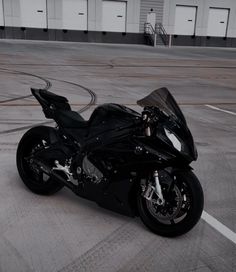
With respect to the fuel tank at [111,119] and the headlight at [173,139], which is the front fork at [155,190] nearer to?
the headlight at [173,139]

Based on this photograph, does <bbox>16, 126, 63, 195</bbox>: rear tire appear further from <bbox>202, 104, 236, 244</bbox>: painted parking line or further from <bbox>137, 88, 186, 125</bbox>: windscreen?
<bbox>202, 104, 236, 244</bbox>: painted parking line

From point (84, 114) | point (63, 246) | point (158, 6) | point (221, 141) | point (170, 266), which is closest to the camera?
point (170, 266)

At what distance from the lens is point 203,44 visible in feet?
134

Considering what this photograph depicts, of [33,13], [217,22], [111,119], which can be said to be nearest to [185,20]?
[217,22]

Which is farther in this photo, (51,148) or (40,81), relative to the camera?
(40,81)

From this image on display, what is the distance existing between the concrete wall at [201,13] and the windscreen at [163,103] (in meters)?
37.3

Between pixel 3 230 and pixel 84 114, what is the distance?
4.71 metres

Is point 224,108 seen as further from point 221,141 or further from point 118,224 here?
point 118,224

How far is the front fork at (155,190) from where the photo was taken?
3449 mm

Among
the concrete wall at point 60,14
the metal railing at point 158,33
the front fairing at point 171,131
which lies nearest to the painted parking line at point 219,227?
the front fairing at point 171,131

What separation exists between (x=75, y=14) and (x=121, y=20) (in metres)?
4.73

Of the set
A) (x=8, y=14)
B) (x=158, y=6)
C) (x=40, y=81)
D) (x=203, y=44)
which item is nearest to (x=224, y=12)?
(x=203, y=44)

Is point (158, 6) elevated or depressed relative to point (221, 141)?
elevated

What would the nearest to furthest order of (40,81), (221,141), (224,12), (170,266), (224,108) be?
(170,266)
(221,141)
(224,108)
(40,81)
(224,12)
